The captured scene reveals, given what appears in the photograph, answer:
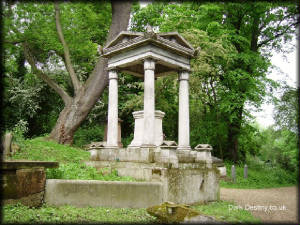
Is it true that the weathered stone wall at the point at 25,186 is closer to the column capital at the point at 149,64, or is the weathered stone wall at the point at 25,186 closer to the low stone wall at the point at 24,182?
the low stone wall at the point at 24,182

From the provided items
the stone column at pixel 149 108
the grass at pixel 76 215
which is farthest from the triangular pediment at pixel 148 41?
the grass at pixel 76 215

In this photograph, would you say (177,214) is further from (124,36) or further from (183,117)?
(124,36)

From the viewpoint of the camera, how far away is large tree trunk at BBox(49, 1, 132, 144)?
14930mm

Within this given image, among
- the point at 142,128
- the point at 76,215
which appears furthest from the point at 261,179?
the point at 76,215

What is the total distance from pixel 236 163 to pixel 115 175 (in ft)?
43.8

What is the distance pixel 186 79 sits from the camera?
9.93 meters

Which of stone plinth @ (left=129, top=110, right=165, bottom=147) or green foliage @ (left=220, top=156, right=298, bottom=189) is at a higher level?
stone plinth @ (left=129, top=110, right=165, bottom=147)

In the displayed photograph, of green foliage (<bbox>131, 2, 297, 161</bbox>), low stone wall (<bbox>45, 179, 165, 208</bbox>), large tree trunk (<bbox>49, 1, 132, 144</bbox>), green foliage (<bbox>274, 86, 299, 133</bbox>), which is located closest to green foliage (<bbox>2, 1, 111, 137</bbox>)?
large tree trunk (<bbox>49, 1, 132, 144</bbox>)

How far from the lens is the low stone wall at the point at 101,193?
6.03 meters

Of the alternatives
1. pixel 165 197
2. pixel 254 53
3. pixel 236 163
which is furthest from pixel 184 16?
pixel 165 197

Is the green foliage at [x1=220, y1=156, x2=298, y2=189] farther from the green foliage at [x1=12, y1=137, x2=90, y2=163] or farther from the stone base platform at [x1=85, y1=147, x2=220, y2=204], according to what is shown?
the green foliage at [x1=12, y1=137, x2=90, y2=163]

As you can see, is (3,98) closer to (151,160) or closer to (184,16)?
(151,160)

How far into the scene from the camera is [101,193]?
6297 millimetres

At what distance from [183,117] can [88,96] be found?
7328 mm
